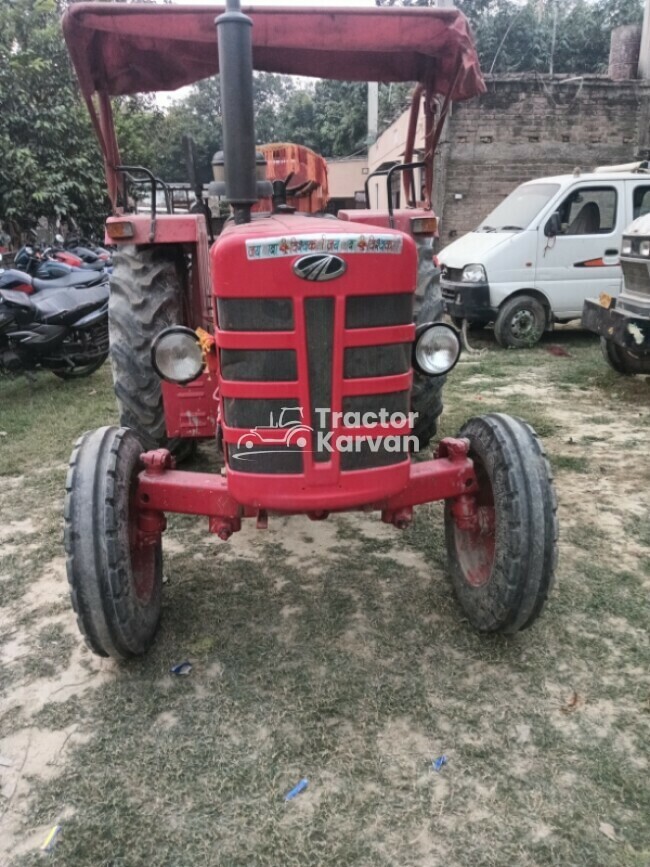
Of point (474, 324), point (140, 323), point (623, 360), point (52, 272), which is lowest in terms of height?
point (623, 360)

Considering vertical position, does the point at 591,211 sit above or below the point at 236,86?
below

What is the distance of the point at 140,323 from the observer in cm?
374

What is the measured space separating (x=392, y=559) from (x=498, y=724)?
1200 mm

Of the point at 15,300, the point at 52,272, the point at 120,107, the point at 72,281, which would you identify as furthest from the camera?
the point at 120,107

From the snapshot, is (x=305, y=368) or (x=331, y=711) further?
(x=331, y=711)

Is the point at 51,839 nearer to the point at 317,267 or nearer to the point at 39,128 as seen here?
the point at 317,267

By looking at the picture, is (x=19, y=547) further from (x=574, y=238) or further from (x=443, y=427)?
(x=574, y=238)

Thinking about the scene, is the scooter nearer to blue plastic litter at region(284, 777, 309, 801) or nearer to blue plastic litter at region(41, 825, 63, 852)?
blue plastic litter at region(41, 825, 63, 852)

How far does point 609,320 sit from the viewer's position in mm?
5949

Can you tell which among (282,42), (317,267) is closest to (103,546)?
(317,267)

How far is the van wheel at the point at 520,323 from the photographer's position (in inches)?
325

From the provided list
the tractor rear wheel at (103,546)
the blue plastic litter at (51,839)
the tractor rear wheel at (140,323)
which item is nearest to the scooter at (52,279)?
the tractor rear wheel at (140,323)

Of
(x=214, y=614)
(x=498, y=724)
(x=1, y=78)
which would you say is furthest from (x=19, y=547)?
(x=1, y=78)

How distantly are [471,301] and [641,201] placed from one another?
233 centimetres
